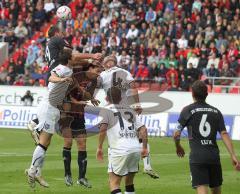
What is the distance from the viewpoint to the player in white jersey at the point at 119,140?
11742 mm

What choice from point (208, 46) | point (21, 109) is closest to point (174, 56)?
point (208, 46)

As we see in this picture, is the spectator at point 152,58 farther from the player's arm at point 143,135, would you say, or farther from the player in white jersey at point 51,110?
the player's arm at point 143,135

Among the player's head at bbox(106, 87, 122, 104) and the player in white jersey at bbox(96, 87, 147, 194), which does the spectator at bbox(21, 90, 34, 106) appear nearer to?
the player in white jersey at bbox(96, 87, 147, 194)

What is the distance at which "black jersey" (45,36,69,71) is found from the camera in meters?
14.8

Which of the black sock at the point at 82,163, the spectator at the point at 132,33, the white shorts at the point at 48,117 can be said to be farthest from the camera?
the spectator at the point at 132,33

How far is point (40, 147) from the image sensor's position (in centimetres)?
1461

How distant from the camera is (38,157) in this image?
1448cm

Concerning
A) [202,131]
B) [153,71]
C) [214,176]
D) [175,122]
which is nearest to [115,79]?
[202,131]

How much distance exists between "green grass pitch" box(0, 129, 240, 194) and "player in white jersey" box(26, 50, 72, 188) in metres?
0.53

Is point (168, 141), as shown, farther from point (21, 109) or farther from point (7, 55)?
point (7, 55)

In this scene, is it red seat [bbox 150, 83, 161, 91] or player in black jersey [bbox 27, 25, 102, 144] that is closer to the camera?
player in black jersey [bbox 27, 25, 102, 144]

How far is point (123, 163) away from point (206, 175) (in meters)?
1.35

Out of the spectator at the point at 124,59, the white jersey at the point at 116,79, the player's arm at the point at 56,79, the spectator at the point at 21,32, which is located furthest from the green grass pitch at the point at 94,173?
the spectator at the point at 21,32

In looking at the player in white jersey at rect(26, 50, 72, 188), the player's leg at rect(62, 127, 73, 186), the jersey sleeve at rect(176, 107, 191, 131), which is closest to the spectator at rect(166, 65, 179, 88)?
the player's leg at rect(62, 127, 73, 186)
